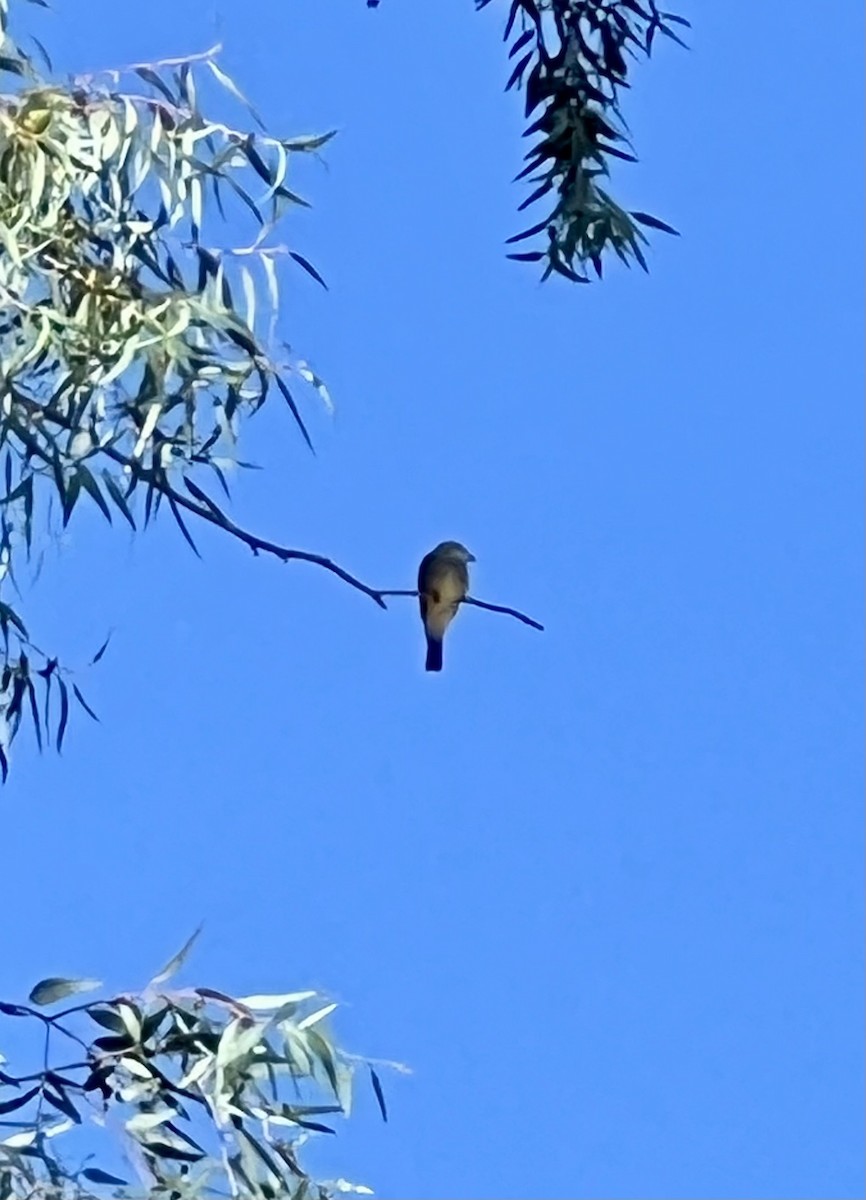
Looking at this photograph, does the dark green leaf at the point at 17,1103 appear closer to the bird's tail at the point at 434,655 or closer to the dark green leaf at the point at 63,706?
the dark green leaf at the point at 63,706

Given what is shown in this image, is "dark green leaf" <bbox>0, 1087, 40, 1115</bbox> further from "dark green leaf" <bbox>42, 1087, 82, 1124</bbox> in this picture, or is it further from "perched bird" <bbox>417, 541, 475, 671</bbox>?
"perched bird" <bbox>417, 541, 475, 671</bbox>

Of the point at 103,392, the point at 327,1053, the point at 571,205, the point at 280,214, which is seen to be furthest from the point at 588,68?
the point at 327,1053

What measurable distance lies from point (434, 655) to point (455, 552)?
0.46m

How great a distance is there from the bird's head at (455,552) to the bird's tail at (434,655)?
0.37 m

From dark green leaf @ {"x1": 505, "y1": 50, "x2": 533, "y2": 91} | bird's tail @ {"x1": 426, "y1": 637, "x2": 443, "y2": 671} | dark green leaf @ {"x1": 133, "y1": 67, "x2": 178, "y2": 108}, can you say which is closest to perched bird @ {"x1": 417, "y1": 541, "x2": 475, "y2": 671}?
bird's tail @ {"x1": 426, "y1": 637, "x2": 443, "y2": 671}

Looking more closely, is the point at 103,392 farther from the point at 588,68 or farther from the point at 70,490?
the point at 588,68

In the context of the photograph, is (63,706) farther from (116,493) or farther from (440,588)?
(440,588)

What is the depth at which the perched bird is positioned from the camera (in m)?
5.90

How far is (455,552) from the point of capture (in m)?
6.24

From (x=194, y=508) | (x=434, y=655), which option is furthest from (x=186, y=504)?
(x=434, y=655)

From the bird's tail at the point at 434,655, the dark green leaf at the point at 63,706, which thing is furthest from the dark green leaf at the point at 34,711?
the bird's tail at the point at 434,655

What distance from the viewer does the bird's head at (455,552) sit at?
623 centimetres

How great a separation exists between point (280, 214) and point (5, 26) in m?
0.46

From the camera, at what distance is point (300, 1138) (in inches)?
122
